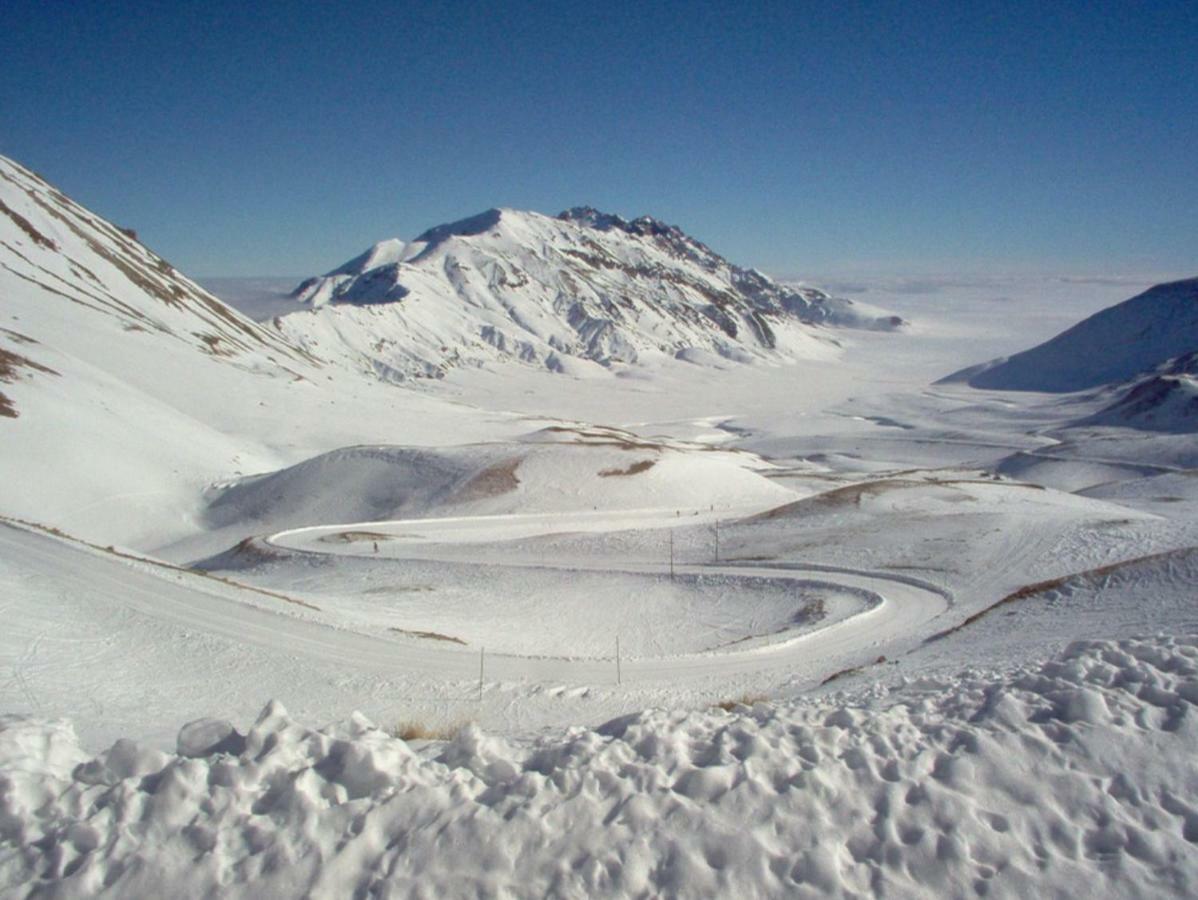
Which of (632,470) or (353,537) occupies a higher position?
(632,470)

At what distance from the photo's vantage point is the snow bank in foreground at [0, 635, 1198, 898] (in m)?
7.17

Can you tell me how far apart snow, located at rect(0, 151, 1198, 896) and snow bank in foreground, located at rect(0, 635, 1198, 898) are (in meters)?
0.03

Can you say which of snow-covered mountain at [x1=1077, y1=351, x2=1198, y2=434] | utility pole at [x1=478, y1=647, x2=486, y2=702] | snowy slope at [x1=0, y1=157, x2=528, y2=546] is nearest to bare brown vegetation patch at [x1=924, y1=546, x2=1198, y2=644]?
utility pole at [x1=478, y1=647, x2=486, y2=702]

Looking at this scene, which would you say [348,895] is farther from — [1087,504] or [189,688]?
[1087,504]

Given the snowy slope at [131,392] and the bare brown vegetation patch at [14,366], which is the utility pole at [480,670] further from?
the bare brown vegetation patch at [14,366]

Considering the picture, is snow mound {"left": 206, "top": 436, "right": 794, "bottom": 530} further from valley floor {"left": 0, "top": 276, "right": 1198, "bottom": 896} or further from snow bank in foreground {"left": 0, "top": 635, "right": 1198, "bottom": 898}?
snow bank in foreground {"left": 0, "top": 635, "right": 1198, "bottom": 898}

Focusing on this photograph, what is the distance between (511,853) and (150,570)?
21.6 metres

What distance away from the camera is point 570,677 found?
18.4m

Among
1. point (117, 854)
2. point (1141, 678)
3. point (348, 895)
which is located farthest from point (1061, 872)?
point (117, 854)

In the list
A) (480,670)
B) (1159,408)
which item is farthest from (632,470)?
(1159,408)

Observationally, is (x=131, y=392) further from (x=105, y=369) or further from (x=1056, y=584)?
(x=1056, y=584)

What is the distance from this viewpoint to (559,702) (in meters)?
15.3

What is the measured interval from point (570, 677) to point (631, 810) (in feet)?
35.1

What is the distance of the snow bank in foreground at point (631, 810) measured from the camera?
7.17 m
